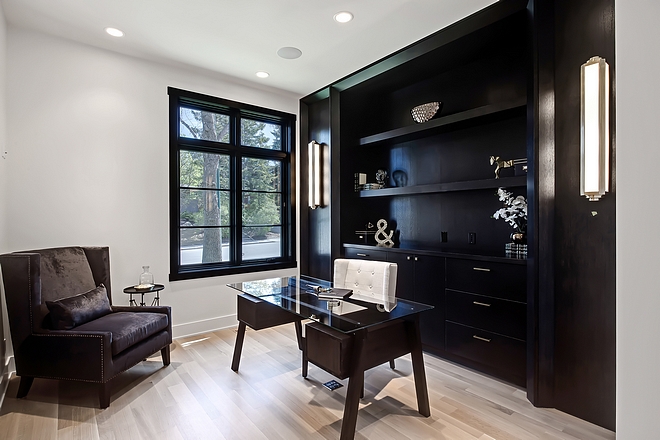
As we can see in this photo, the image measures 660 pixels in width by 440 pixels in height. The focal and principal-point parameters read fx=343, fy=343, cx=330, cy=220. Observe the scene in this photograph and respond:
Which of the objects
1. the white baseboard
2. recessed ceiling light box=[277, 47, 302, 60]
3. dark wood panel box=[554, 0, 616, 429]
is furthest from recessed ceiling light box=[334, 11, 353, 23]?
the white baseboard

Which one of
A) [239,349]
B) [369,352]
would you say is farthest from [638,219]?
[239,349]

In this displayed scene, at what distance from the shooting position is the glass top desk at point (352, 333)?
190 cm

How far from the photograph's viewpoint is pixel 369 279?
2.78m

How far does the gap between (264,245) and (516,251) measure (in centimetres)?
287

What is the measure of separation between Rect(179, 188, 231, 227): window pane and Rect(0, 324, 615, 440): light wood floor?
60.7 inches

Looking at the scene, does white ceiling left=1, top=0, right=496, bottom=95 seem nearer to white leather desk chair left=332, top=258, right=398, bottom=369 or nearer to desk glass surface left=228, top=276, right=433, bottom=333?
white leather desk chair left=332, top=258, right=398, bottom=369

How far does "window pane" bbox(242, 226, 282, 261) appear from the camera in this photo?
4.25 m

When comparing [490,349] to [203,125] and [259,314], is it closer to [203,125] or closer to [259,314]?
[259,314]

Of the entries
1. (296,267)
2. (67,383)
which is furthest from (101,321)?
(296,267)

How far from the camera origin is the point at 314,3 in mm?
2523

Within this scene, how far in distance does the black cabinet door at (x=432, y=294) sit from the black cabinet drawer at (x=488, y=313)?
87 millimetres

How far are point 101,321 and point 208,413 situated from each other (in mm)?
1095

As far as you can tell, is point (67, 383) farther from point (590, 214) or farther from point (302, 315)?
point (590, 214)

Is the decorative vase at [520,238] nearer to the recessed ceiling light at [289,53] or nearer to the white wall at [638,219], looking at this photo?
the white wall at [638,219]
